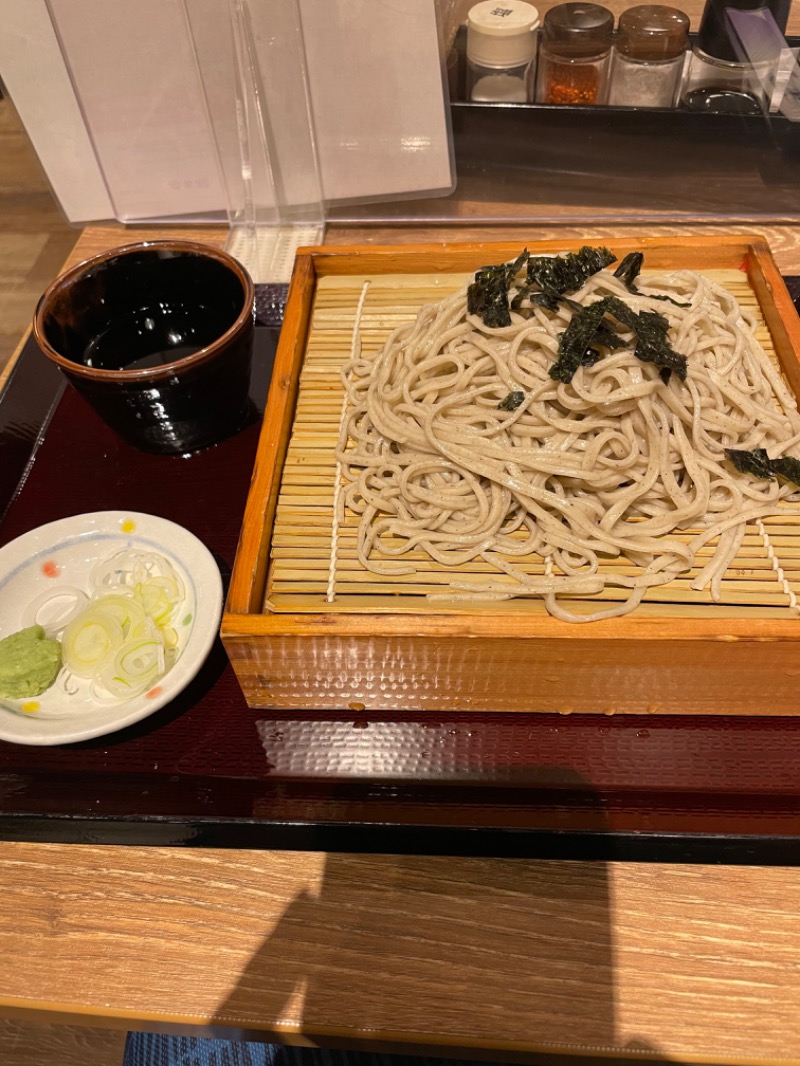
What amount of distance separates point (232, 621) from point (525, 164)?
1.97 metres

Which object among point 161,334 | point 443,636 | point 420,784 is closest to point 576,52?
point 161,334

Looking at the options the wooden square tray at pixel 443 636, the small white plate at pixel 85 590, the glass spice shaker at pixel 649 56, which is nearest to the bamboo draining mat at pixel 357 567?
the wooden square tray at pixel 443 636

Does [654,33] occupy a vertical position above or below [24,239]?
above

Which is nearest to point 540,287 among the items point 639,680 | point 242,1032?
point 639,680

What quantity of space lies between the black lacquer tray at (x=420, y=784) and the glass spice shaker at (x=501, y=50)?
6.49 feet

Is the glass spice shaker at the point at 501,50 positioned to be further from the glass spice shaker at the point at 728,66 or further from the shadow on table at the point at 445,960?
the shadow on table at the point at 445,960

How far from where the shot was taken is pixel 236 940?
1.15m

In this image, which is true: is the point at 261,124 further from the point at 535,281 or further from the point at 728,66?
the point at 728,66

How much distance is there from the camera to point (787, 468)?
1352 millimetres

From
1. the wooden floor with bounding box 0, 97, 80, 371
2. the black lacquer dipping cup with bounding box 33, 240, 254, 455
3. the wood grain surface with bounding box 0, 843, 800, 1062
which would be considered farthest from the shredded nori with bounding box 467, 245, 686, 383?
the wooden floor with bounding box 0, 97, 80, 371

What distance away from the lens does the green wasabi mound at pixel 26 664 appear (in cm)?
126

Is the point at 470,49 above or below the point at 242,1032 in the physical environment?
above

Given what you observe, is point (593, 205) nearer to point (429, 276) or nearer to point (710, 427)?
point (429, 276)

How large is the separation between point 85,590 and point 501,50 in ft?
6.64
